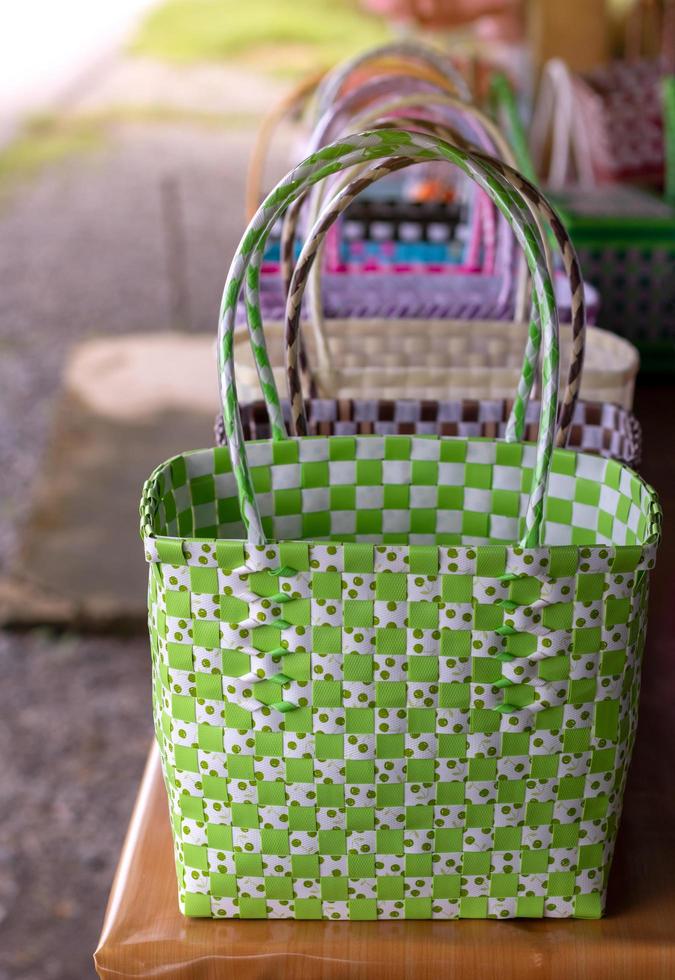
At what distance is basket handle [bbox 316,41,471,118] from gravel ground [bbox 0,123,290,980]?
135 cm

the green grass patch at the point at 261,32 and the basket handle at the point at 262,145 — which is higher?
the green grass patch at the point at 261,32

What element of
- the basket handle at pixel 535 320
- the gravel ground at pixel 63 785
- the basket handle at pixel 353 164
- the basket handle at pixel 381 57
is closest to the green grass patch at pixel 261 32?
the gravel ground at pixel 63 785

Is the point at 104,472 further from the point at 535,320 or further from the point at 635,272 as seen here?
the point at 535,320

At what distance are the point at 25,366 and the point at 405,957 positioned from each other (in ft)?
13.2

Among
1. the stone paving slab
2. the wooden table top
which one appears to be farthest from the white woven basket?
the stone paving slab

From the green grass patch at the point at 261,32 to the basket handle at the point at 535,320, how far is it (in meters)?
5.72

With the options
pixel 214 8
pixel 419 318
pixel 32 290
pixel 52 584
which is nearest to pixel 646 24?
pixel 52 584

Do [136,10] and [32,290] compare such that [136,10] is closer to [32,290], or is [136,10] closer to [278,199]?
[32,290]

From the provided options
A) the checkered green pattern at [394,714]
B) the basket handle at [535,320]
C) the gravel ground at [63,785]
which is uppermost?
the basket handle at [535,320]

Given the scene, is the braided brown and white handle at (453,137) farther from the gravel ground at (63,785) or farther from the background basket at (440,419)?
the gravel ground at (63,785)

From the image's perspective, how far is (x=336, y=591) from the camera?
59 centimetres

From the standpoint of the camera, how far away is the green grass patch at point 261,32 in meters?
6.12

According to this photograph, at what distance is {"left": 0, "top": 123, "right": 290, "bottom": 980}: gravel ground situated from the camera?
74.4 inches

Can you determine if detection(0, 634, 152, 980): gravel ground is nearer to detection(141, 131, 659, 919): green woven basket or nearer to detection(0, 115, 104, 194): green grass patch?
detection(141, 131, 659, 919): green woven basket
